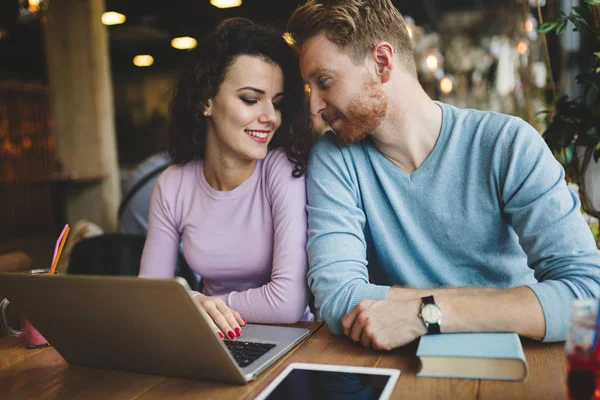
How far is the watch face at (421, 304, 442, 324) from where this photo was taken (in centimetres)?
111

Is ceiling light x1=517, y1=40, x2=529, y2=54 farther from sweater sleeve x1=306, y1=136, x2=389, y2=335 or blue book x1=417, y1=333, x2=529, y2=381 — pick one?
blue book x1=417, y1=333, x2=529, y2=381

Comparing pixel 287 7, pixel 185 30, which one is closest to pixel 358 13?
pixel 287 7

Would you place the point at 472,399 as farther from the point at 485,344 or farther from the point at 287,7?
the point at 287,7

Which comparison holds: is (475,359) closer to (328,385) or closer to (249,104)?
(328,385)

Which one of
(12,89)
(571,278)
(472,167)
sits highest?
(12,89)

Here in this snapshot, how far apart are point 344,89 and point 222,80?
1.45 feet

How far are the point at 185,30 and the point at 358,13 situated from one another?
724 cm

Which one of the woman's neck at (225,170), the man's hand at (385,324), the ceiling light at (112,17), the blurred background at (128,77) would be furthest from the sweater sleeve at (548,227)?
the ceiling light at (112,17)

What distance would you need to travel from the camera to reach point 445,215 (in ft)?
4.94

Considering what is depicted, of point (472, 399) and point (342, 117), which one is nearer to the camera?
point (472, 399)

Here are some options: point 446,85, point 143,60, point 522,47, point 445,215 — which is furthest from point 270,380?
point 143,60

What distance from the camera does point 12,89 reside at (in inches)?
371

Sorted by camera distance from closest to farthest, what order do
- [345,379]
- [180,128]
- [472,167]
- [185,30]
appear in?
[345,379]
[472,167]
[180,128]
[185,30]

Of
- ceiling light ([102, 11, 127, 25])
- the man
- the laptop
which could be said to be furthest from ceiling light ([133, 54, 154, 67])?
the laptop
